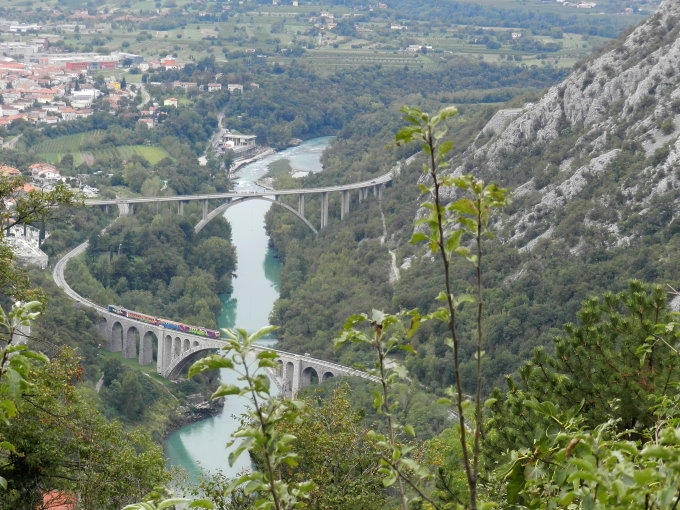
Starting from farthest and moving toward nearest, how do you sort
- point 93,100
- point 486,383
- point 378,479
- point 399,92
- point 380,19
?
point 380,19 < point 399,92 < point 93,100 < point 486,383 < point 378,479

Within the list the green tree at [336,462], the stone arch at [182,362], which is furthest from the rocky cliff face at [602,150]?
Result: the green tree at [336,462]

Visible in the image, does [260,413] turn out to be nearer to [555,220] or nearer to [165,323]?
[555,220]

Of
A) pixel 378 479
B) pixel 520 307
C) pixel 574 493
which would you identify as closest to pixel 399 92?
pixel 520 307

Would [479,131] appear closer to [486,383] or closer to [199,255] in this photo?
[199,255]

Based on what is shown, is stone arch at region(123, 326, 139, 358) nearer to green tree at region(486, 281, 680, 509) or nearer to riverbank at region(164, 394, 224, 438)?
riverbank at region(164, 394, 224, 438)

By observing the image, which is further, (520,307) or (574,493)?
(520,307)

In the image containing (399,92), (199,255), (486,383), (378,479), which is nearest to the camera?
(378,479)

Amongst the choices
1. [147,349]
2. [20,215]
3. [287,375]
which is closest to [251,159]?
[147,349]

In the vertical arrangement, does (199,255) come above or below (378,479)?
below
